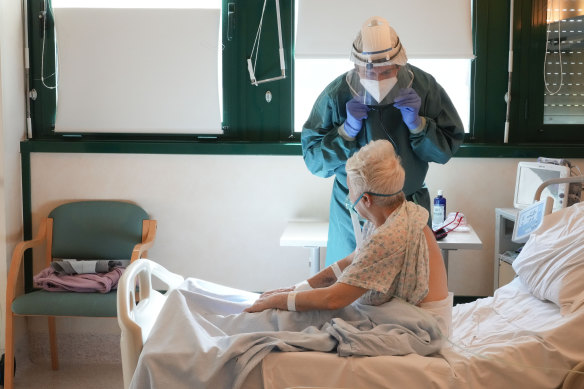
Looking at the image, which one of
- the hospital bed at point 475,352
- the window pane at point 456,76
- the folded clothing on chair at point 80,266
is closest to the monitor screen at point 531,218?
the hospital bed at point 475,352

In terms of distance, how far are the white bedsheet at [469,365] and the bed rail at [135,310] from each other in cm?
41

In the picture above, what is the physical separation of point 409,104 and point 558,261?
742mm

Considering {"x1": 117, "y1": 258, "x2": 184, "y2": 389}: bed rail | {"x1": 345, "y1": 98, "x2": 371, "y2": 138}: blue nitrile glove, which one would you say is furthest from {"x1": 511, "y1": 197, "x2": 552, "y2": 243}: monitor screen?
{"x1": 117, "y1": 258, "x2": 184, "y2": 389}: bed rail

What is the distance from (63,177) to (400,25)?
6.31ft

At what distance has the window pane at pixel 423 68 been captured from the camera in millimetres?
3602

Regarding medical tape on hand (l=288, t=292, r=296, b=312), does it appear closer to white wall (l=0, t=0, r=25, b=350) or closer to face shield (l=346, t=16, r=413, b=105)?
face shield (l=346, t=16, r=413, b=105)

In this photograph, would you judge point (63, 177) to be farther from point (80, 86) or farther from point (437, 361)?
point (437, 361)

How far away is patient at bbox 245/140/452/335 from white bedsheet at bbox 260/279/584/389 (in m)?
0.16

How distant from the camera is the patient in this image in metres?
2.05

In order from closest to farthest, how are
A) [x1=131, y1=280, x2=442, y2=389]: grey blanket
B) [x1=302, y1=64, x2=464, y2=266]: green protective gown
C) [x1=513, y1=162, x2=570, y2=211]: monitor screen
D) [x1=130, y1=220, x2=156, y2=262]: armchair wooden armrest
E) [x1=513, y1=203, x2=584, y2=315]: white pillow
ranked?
[x1=131, y1=280, x2=442, y2=389]: grey blanket, [x1=513, y1=203, x2=584, y2=315]: white pillow, [x1=302, y1=64, x2=464, y2=266]: green protective gown, [x1=513, y1=162, x2=570, y2=211]: monitor screen, [x1=130, y1=220, x2=156, y2=262]: armchair wooden armrest

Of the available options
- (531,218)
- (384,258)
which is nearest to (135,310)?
(384,258)

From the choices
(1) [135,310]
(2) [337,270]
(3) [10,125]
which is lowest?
(1) [135,310]

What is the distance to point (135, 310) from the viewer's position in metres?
2.26

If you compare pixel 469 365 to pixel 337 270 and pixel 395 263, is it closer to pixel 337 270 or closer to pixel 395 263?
pixel 395 263
